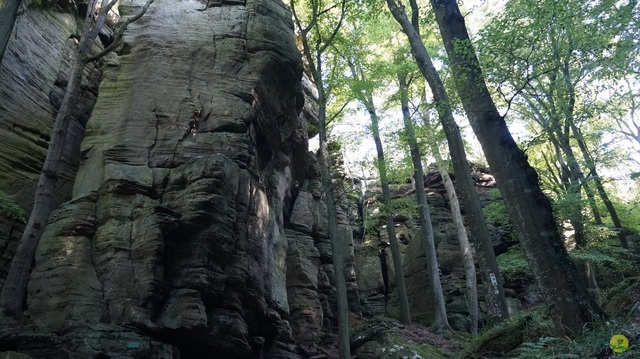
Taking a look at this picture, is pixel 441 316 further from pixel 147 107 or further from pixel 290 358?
pixel 147 107

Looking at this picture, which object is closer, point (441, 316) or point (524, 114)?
point (441, 316)

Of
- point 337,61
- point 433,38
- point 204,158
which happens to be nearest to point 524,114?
point 433,38

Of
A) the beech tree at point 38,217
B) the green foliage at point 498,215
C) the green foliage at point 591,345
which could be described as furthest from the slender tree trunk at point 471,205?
the green foliage at point 498,215

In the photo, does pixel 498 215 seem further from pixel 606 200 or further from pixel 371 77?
pixel 371 77

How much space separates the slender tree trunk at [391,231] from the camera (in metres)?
17.6

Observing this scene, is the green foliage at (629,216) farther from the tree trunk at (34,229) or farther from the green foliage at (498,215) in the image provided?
the tree trunk at (34,229)

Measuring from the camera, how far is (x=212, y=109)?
38.5 ft

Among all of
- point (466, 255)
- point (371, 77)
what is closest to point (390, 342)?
point (466, 255)

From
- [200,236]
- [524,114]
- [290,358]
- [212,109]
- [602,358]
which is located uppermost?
[524,114]

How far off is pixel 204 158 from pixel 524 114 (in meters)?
17.5

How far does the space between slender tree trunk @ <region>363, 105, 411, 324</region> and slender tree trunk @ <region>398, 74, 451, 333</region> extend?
1111 millimetres

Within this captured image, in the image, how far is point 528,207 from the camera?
6.54m

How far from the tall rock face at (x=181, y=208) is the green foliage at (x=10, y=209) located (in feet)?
1.87

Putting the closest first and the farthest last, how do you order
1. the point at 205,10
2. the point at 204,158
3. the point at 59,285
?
the point at 59,285
the point at 204,158
the point at 205,10
